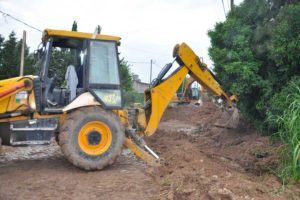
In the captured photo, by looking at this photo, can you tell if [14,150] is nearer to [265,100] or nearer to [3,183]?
[3,183]

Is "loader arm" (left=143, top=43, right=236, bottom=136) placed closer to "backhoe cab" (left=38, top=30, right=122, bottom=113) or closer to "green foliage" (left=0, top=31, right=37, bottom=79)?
"backhoe cab" (left=38, top=30, right=122, bottom=113)

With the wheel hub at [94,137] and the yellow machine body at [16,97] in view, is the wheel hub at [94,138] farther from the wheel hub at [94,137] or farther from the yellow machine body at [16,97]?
the yellow machine body at [16,97]

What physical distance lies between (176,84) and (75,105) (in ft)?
9.38

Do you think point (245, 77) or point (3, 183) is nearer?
point (3, 183)

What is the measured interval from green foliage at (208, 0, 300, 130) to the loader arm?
436 millimetres

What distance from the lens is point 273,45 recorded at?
9.22m

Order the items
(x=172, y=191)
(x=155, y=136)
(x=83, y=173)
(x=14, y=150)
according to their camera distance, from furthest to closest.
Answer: (x=155, y=136), (x=14, y=150), (x=83, y=173), (x=172, y=191)

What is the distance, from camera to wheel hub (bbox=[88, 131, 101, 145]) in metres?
7.80

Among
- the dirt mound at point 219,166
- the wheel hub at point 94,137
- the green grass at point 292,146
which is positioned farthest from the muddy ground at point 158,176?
the wheel hub at point 94,137

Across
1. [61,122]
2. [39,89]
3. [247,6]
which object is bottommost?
[61,122]

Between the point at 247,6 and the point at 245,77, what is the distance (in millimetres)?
2433

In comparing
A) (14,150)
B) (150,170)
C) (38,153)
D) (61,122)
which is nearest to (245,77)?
(150,170)

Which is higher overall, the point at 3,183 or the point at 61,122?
the point at 61,122

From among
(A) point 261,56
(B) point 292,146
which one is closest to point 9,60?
(A) point 261,56
